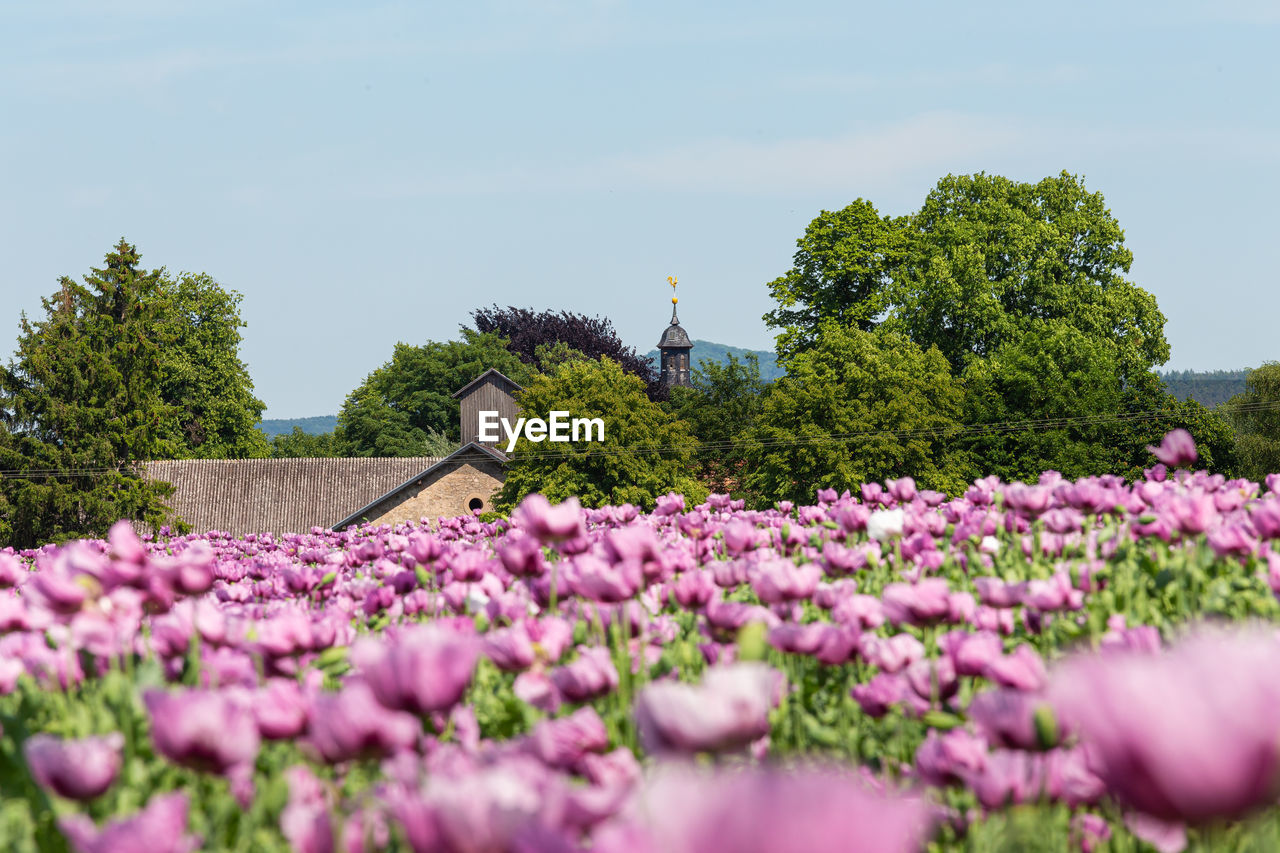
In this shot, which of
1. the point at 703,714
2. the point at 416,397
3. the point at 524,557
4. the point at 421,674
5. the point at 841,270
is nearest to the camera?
the point at 703,714

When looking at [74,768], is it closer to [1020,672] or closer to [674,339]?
[1020,672]

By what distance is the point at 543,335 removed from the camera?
8744cm

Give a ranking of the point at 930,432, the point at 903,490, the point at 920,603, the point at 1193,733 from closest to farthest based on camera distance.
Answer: the point at 1193,733, the point at 920,603, the point at 903,490, the point at 930,432

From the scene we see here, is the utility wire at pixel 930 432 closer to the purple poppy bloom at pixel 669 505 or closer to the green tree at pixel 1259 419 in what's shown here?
the green tree at pixel 1259 419

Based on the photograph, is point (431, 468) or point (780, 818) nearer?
point (780, 818)

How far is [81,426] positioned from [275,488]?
13.4 m

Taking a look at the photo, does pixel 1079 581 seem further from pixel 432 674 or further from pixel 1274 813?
pixel 432 674

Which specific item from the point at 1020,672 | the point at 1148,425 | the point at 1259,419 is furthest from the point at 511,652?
the point at 1259,419

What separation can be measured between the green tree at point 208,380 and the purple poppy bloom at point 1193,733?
219 ft

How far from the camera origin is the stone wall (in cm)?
5469

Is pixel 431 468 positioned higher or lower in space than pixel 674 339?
lower

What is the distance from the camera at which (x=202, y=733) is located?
2199 mm

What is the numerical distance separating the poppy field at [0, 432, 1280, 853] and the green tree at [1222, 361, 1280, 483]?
64.9m

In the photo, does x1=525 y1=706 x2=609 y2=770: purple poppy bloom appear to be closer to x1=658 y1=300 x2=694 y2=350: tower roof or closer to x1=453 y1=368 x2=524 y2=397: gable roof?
x1=453 y1=368 x2=524 y2=397: gable roof
